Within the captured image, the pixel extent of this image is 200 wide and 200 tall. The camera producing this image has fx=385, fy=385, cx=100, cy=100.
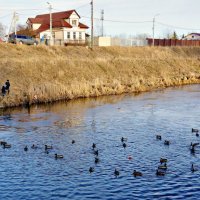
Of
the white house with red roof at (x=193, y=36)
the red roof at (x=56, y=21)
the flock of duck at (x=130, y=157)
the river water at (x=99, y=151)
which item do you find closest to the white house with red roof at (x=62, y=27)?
the red roof at (x=56, y=21)

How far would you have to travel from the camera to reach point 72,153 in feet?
91.7

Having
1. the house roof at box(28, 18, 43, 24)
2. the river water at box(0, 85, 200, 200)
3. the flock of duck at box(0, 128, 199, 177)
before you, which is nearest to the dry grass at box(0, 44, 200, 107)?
the river water at box(0, 85, 200, 200)

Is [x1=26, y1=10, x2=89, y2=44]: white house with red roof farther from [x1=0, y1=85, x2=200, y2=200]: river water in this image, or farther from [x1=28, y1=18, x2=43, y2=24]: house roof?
[x1=0, y1=85, x2=200, y2=200]: river water

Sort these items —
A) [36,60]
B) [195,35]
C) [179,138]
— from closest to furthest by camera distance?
[179,138] → [36,60] → [195,35]

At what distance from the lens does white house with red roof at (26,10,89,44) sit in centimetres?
9650

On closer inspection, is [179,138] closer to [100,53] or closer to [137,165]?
[137,165]

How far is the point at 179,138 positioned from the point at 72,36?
70449mm

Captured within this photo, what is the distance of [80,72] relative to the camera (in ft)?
203

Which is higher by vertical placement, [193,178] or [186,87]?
[186,87]

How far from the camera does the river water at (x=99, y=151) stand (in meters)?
21.4

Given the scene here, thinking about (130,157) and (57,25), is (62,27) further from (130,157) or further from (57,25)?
(130,157)

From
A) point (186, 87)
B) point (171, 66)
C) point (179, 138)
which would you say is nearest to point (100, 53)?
point (171, 66)

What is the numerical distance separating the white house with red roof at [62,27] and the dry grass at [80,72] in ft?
52.7

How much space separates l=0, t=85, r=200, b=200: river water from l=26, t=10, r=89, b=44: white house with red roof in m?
51.6
